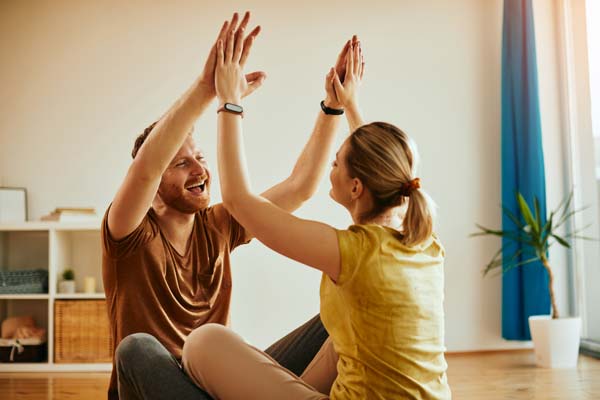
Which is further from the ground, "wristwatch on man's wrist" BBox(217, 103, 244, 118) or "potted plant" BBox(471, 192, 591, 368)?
"wristwatch on man's wrist" BBox(217, 103, 244, 118)

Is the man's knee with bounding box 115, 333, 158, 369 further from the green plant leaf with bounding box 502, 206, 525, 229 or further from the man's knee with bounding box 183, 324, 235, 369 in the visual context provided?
the green plant leaf with bounding box 502, 206, 525, 229

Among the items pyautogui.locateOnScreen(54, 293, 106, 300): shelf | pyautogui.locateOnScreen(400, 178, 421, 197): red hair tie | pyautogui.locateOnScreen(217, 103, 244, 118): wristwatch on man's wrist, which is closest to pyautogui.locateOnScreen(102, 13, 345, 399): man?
pyautogui.locateOnScreen(217, 103, 244, 118): wristwatch on man's wrist

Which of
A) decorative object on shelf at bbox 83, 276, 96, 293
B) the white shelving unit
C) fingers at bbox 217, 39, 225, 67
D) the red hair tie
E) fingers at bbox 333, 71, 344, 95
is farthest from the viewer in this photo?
the white shelving unit

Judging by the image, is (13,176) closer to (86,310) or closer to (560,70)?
(86,310)

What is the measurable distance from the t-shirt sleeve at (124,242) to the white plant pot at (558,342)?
289cm

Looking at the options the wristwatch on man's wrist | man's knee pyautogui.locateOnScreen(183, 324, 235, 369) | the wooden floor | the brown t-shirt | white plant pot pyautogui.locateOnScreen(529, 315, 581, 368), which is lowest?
the wooden floor

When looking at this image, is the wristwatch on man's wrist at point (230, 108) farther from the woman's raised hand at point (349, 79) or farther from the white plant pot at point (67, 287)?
the white plant pot at point (67, 287)

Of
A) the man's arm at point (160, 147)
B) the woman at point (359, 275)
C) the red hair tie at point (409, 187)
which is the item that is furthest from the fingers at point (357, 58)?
the red hair tie at point (409, 187)

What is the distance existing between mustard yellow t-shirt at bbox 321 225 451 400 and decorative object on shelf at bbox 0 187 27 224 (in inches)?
143

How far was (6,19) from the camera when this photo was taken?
4723 millimetres

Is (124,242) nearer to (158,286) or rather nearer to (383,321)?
(158,286)

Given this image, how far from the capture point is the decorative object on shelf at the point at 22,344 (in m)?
4.21

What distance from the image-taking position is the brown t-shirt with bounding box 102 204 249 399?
1744 millimetres

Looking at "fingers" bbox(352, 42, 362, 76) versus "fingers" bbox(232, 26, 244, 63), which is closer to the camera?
"fingers" bbox(232, 26, 244, 63)
